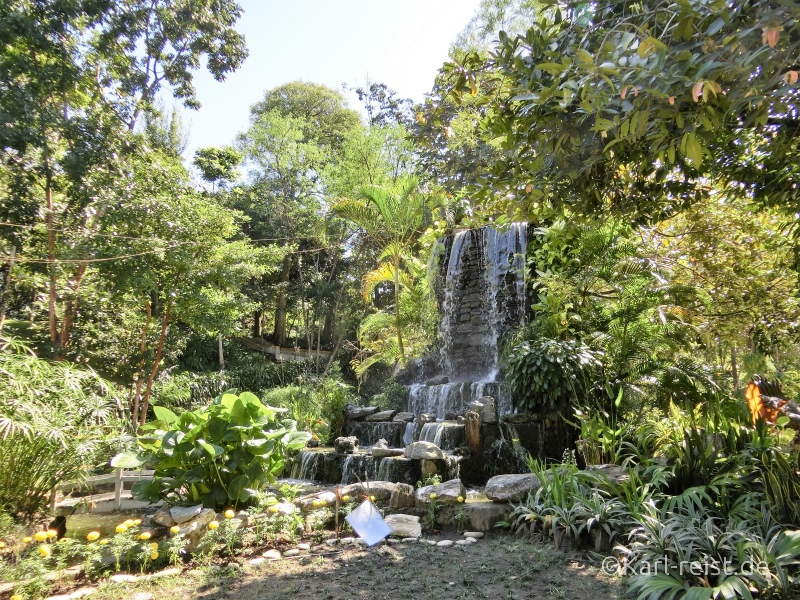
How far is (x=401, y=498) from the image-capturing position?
12.7ft

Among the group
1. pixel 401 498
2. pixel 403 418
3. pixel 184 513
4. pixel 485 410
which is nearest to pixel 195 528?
pixel 184 513

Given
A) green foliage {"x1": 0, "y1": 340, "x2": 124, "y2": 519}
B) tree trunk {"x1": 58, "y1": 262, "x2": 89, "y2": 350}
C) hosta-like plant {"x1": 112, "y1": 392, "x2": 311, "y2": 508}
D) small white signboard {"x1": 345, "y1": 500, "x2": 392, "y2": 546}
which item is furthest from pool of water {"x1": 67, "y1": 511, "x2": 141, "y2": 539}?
tree trunk {"x1": 58, "y1": 262, "x2": 89, "y2": 350}

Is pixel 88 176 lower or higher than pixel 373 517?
higher

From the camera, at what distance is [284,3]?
21.5 feet

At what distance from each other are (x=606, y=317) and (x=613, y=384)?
1295 mm

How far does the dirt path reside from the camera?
7.55 ft

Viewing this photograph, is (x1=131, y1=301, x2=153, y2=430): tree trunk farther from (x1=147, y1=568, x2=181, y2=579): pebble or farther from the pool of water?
(x1=147, y1=568, x2=181, y2=579): pebble

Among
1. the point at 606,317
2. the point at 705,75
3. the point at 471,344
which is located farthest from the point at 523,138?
the point at 471,344

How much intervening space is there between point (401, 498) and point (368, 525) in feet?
5.00

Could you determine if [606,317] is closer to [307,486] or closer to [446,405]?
[446,405]

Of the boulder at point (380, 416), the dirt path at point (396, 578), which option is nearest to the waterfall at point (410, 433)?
the boulder at point (380, 416)

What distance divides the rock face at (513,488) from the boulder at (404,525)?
62 cm

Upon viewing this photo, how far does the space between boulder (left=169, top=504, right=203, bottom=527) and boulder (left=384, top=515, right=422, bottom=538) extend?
1.20 metres

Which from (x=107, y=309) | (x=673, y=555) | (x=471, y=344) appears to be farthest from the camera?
(x=471, y=344)
